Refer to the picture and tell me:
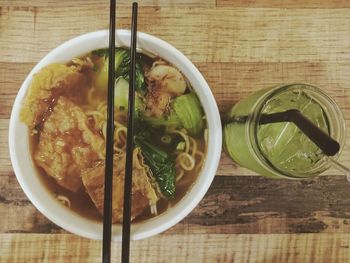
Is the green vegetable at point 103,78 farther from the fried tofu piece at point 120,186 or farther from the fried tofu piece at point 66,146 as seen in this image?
the fried tofu piece at point 120,186

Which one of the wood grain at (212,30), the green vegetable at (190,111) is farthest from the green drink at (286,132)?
the wood grain at (212,30)

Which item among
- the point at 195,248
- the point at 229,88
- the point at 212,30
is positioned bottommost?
the point at 195,248

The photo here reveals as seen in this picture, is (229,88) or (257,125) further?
(229,88)

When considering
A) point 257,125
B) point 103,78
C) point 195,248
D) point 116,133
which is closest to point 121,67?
point 103,78

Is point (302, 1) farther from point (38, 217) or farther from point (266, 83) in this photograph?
point (38, 217)

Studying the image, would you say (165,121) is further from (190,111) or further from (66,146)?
(66,146)

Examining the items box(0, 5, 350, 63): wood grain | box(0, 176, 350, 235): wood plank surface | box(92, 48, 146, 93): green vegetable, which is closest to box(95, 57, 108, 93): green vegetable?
box(92, 48, 146, 93): green vegetable
